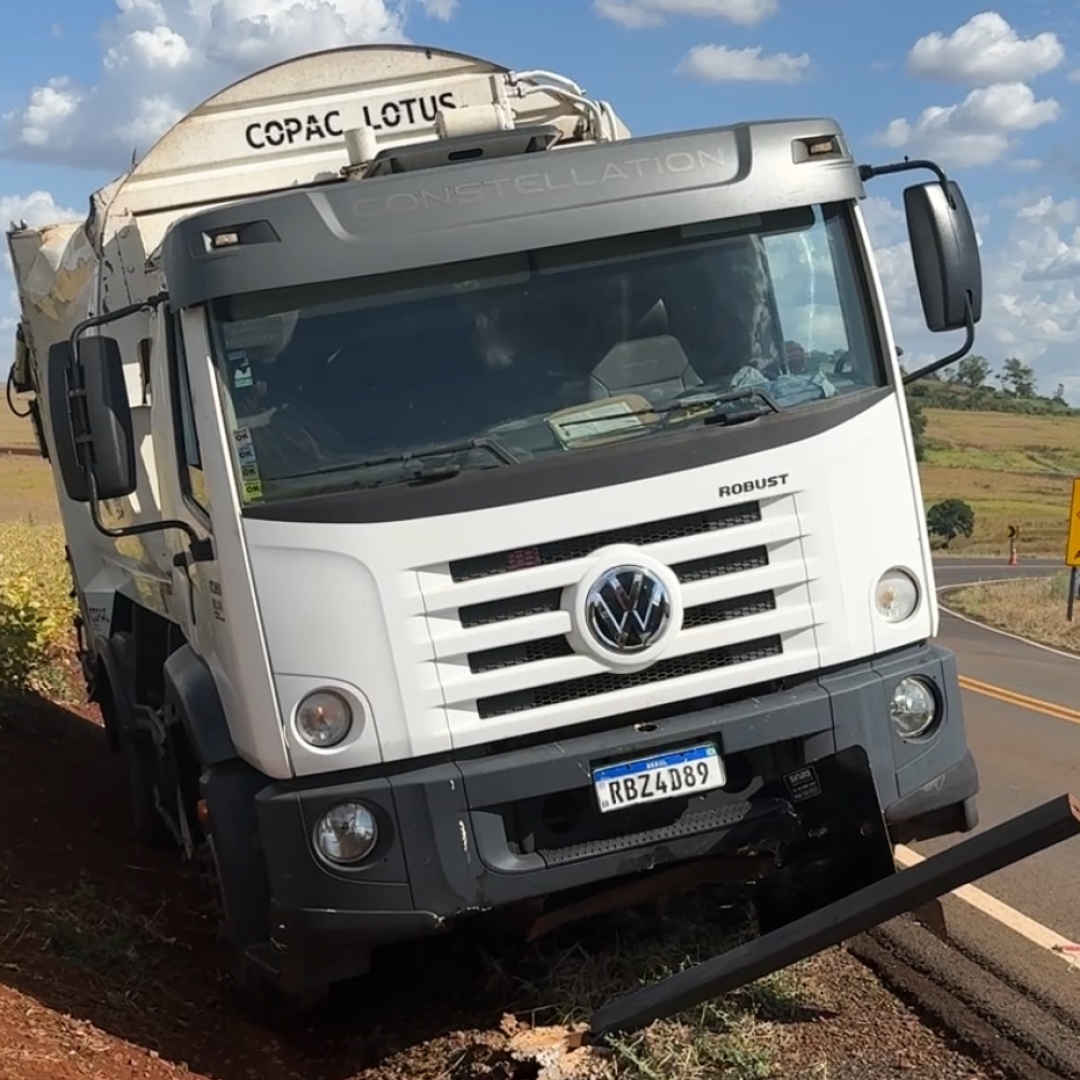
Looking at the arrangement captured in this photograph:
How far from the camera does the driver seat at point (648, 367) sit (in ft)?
17.6

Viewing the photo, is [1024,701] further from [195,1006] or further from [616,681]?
[616,681]

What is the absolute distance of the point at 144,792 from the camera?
841cm

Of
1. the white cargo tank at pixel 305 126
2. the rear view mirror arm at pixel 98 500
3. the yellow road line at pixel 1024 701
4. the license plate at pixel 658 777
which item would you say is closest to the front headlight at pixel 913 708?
the license plate at pixel 658 777

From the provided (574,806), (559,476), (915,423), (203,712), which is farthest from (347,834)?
(915,423)

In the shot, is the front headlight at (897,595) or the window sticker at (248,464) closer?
the window sticker at (248,464)

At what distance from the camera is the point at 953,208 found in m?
5.61

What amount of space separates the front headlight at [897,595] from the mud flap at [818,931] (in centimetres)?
85

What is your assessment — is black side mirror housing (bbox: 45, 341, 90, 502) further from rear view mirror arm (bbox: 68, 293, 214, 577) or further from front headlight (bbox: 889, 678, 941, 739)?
front headlight (bbox: 889, 678, 941, 739)

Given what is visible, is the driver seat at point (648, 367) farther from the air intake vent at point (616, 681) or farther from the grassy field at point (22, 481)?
the grassy field at point (22, 481)

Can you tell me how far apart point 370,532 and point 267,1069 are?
7.26 ft

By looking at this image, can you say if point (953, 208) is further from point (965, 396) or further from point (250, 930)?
point (965, 396)

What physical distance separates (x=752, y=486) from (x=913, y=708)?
100cm

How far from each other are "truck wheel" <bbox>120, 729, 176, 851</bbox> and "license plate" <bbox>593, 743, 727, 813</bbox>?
3.79 m

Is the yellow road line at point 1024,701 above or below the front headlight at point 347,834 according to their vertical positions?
below
